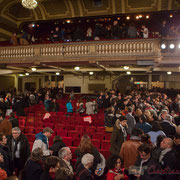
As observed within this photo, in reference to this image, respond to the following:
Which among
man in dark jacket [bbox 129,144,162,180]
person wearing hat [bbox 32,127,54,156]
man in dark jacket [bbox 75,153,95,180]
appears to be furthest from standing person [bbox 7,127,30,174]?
man in dark jacket [bbox 129,144,162,180]

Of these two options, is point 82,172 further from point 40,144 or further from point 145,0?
point 145,0

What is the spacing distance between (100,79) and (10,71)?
29.5 ft

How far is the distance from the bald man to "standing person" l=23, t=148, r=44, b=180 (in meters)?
1.78

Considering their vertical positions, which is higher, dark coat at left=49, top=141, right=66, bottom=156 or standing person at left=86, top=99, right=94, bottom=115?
standing person at left=86, top=99, right=94, bottom=115

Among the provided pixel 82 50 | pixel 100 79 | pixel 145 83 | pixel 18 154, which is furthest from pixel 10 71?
pixel 145 83

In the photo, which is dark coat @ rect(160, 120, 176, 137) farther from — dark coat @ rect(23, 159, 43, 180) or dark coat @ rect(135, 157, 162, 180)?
dark coat @ rect(23, 159, 43, 180)

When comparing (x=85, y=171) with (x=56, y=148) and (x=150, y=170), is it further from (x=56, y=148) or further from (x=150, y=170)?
(x=56, y=148)

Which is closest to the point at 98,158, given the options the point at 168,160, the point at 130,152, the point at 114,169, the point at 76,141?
the point at 114,169

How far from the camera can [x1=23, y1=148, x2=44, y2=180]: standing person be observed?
7.52 feet

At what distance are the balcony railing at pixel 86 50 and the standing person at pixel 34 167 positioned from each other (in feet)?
23.4

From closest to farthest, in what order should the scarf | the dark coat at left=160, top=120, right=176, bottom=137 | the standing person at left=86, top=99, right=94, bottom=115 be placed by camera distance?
the scarf
the dark coat at left=160, top=120, right=176, bottom=137
the standing person at left=86, top=99, right=94, bottom=115

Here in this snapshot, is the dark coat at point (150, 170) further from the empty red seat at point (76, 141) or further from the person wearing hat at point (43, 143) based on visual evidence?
the empty red seat at point (76, 141)

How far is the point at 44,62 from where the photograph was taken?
32.1 ft

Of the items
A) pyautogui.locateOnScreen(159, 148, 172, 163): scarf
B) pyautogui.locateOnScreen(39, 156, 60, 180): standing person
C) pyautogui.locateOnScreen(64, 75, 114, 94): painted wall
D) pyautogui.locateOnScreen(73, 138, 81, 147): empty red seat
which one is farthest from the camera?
pyautogui.locateOnScreen(64, 75, 114, 94): painted wall
